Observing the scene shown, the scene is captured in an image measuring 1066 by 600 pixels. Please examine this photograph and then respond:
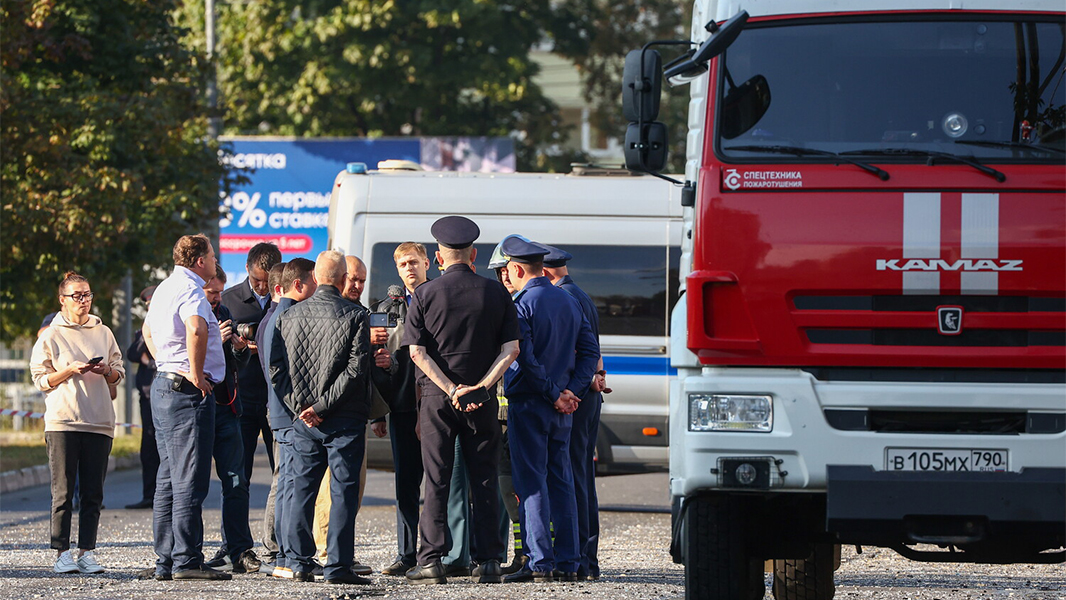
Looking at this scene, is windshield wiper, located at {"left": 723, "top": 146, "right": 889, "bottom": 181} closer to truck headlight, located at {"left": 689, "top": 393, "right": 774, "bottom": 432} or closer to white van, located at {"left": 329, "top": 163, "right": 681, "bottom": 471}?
truck headlight, located at {"left": 689, "top": 393, "right": 774, "bottom": 432}

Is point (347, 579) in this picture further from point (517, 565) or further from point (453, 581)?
point (517, 565)

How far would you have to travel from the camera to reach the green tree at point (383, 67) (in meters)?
26.2

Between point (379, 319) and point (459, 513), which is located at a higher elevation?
point (379, 319)

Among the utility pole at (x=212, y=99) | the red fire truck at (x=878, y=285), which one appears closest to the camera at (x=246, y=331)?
the red fire truck at (x=878, y=285)

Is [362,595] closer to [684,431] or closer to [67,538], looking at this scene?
[67,538]

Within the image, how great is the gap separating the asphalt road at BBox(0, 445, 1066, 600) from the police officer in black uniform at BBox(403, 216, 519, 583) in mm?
303

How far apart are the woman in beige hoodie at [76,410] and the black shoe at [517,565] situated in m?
2.28

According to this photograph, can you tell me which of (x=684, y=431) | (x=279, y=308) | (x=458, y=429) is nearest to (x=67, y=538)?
(x=279, y=308)

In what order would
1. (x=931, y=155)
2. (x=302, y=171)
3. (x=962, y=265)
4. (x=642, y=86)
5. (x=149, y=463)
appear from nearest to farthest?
(x=962, y=265)
(x=931, y=155)
(x=642, y=86)
(x=149, y=463)
(x=302, y=171)

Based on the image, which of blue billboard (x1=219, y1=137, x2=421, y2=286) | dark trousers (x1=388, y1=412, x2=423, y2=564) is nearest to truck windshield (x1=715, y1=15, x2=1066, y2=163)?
dark trousers (x1=388, y1=412, x2=423, y2=564)

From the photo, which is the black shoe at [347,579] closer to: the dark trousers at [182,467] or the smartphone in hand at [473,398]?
the dark trousers at [182,467]

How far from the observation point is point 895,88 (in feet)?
21.1

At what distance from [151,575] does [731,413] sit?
4.03 metres

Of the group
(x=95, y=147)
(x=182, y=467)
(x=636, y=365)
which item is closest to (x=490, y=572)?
(x=182, y=467)
